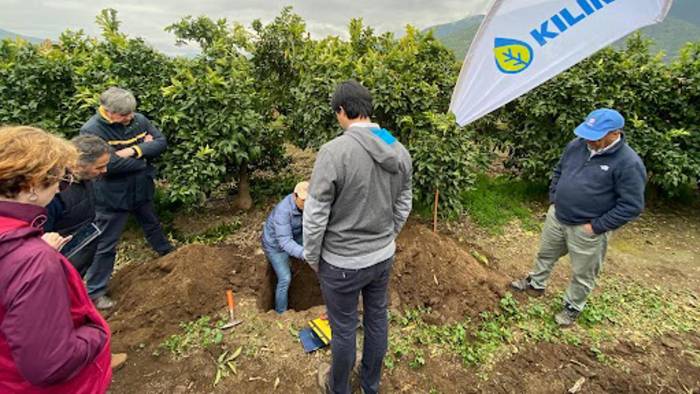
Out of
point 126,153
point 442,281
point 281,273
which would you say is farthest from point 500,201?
point 126,153

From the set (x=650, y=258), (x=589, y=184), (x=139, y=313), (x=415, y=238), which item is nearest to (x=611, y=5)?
(x=589, y=184)

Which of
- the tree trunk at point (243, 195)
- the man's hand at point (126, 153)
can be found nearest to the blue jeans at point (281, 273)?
the man's hand at point (126, 153)

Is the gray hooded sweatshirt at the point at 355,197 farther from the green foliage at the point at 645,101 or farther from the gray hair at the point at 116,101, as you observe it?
Answer: the green foliage at the point at 645,101

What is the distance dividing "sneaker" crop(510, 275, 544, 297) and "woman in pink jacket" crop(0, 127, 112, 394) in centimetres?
374

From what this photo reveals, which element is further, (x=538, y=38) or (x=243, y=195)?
(x=243, y=195)

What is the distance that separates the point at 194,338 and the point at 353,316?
169cm

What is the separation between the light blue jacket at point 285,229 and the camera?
3401mm

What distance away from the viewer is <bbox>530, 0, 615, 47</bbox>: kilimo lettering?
11.5 feet

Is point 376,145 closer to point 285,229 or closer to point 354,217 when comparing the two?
point 354,217

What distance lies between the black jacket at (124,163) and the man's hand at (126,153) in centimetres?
3

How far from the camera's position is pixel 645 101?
5.35m

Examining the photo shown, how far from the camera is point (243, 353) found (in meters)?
3.12

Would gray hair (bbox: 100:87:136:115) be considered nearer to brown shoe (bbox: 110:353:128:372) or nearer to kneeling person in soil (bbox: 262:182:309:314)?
kneeling person in soil (bbox: 262:182:309:314)

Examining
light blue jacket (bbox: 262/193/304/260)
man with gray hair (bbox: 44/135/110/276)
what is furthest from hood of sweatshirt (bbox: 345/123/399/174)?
man with gray hair (bbox: 44/135/110/276)
